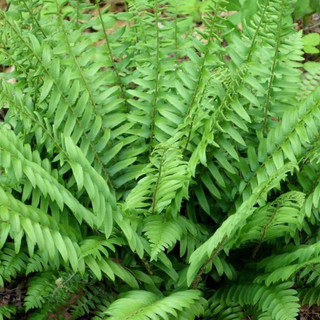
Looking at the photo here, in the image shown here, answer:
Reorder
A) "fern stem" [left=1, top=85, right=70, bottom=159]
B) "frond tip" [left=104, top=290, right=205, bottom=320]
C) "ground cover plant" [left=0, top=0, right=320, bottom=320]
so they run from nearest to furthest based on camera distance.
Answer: "frond tip" [left=104, top=290, right=205, bottom=320] → "ground cover plant" [left=0, top=0, right=320, bottom=320] → "fern stem" [left=1, top=85, right=70, bottom=159]

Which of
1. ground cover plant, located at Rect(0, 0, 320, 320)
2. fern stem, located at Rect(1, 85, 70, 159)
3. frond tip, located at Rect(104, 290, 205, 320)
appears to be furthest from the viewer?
fern stem, located at Rect(1, 85, 70, 159)

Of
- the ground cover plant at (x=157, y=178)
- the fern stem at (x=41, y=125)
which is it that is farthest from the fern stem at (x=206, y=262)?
the fern stem at (x=41, y=125)

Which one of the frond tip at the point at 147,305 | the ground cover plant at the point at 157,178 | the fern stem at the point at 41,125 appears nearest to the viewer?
the frond tip at the point at 147,305

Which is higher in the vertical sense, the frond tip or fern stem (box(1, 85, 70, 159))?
fern stem (box(1, 85, 70, 159))

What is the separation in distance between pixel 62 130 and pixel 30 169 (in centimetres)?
61

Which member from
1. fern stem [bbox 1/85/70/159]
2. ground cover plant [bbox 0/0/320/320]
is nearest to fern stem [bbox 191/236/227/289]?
ground cover plant [bbox 0/0/320/320]

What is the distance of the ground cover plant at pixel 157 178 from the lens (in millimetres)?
2301

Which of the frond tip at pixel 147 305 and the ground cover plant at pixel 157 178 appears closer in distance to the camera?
the frond tip at pixel 147 305

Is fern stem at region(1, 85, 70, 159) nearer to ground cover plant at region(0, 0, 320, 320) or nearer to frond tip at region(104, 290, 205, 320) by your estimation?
ground cover plant at region(0, 0, 320, 320)

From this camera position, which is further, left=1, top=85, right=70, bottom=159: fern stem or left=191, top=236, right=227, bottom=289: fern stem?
left=1, top=85, right=70, bottom=159: fern stem

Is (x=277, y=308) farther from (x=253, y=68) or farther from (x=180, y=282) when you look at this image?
(x=253, y=68)

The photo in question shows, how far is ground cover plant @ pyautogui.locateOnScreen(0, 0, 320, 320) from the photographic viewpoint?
2.30 m

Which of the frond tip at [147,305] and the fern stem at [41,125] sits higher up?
the fern stem at [41,125]

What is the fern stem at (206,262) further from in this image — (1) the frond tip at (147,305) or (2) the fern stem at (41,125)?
(2) the fern stem at (41,125)
